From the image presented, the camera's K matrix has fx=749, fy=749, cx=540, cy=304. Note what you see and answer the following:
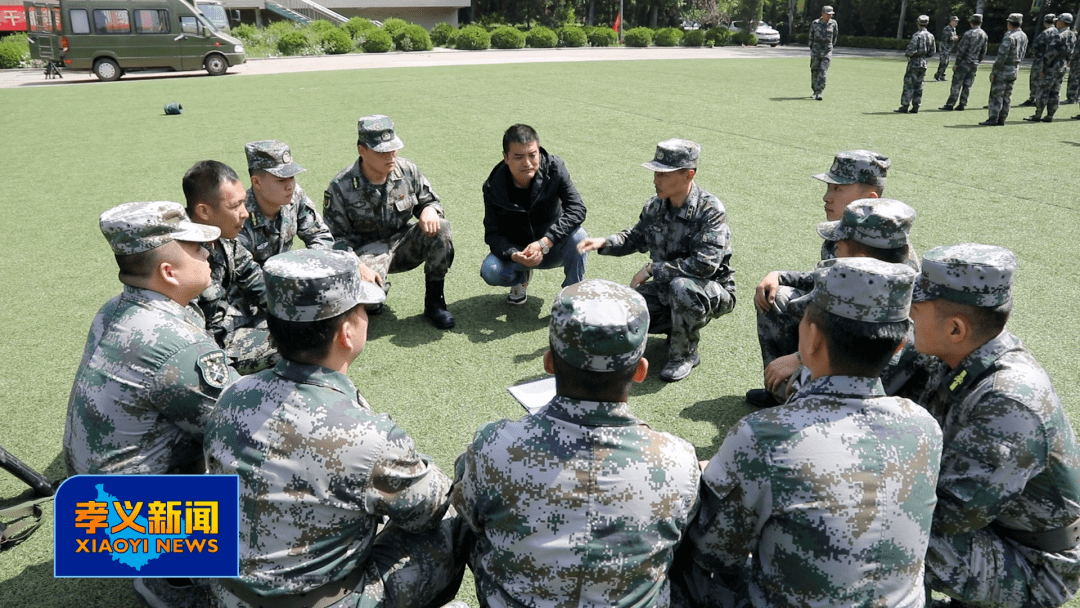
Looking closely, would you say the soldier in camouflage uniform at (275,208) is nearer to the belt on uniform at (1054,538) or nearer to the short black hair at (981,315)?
the short black hair at (981,315)

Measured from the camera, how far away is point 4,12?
2958cm

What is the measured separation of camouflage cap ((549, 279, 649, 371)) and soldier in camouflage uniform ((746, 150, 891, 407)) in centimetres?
219

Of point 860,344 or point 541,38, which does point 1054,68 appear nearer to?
point 860,344

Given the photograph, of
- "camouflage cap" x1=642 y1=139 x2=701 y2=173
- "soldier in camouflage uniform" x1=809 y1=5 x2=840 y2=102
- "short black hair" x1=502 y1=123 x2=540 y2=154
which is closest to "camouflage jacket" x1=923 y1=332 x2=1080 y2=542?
"camouflage cap" x1=642 y1=139 x2=701 y2=173

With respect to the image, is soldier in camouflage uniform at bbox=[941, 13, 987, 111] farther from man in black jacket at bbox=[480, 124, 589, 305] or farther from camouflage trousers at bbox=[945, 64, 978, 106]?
man in black jacket at bbox=[480, 124, 589, 305]

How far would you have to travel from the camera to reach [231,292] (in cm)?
443

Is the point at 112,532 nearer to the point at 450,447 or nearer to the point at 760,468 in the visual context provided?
the point at 450,447

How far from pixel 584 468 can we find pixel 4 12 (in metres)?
36.9

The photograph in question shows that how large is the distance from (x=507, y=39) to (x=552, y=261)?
28020 millimetres

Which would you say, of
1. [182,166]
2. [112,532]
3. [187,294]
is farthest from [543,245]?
[182,166]

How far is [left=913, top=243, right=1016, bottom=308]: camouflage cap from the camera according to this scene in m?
2.26

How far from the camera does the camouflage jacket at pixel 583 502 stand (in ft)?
6.27

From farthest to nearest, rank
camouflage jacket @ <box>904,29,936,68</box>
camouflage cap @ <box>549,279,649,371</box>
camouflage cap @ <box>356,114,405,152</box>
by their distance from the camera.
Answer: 1. camouflage jacket @ <box>904,29,936,68</box>
2. camouflage cap @ <box>356,114,405,152</box>
3. camouflage cap @ <box>549,279,649,371</box>

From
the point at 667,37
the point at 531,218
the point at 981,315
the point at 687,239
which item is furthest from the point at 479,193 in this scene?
the point at 667,37
